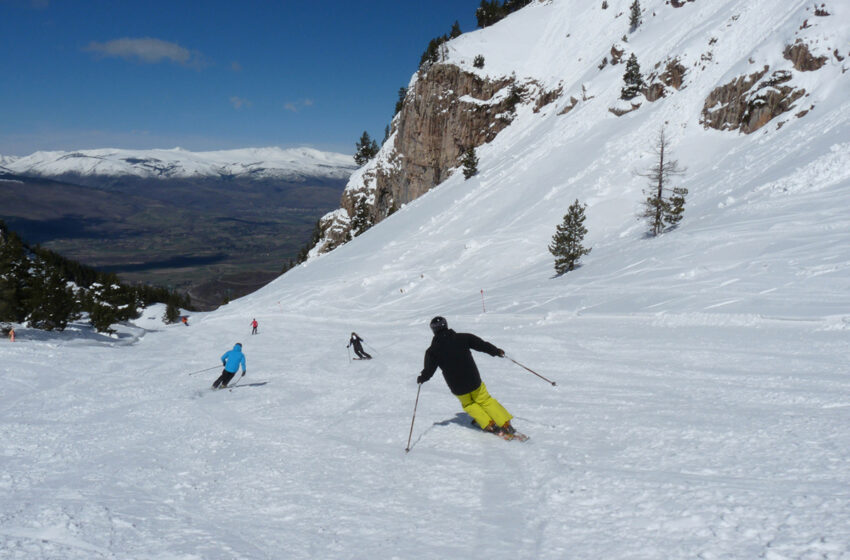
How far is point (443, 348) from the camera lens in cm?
721

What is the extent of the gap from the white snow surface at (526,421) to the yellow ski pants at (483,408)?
331 millimetres

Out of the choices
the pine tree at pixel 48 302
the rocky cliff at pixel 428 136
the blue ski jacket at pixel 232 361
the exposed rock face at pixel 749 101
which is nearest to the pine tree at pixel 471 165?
the rocky cliff at pixel 428 136

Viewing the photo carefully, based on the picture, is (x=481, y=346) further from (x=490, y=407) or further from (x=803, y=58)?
(x=803, y=58)

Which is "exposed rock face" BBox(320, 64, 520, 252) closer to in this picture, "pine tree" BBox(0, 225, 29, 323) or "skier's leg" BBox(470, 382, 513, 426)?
"pine tree" BBox(0, 225, 29, 323)

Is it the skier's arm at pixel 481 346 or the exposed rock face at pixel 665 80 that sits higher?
the exposed rock face at pixel 665 80

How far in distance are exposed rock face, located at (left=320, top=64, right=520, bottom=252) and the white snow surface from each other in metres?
50.4

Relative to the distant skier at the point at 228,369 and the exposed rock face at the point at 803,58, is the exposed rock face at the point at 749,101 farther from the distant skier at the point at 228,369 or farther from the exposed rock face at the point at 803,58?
the distant skier at the point at 228,369

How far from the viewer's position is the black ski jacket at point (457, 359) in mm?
7148

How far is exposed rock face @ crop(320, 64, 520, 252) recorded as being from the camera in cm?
7606

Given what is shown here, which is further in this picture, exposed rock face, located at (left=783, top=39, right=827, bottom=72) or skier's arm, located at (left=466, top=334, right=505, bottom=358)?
exposed rock face, located at (left=783, top=39, right=827, bottom=72)

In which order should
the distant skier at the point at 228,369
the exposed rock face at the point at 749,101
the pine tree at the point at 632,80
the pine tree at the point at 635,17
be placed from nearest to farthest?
the distant skier at the point at 228,369, the exposed rock face at the point at 749,101, the pine tree at the point at 632,80, the pine tree at the point at 635,17

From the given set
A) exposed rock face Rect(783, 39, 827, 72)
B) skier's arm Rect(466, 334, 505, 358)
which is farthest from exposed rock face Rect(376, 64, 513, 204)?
skier's arm Rect(466, 334, 505, 358)

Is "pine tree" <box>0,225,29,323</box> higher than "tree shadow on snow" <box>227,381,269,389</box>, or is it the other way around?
"pine tree" <box>0,225,29,323</box>

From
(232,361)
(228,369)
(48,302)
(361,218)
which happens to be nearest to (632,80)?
(361,218)
